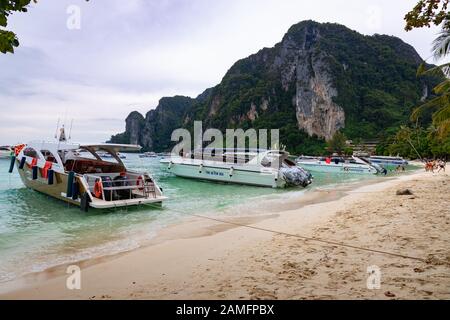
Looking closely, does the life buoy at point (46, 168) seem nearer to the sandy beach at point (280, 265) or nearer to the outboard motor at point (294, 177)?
the sandy beach at point (280, 265)

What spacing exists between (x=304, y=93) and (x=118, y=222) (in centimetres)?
12735

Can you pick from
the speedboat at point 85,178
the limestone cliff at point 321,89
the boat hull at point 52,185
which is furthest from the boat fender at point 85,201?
the limestone cliff at point 321,89

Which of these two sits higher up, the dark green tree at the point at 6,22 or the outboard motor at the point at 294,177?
the dark green tree at the point at 6,22

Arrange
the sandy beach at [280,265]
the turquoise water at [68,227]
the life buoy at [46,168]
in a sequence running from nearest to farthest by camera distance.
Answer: the sandy beach at [280,265] < the turquoise water at [68,227] < the life buoy at [46,168]

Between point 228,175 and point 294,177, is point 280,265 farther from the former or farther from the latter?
point 228,175

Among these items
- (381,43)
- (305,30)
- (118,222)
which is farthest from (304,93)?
(118,222)

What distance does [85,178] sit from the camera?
11000 millimetres

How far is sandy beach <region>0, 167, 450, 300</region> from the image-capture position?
3.85 meters

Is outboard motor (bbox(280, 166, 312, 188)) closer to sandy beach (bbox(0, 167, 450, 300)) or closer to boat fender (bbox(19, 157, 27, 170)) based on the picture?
sandy beach (bbox(0, 167, 450, 300))

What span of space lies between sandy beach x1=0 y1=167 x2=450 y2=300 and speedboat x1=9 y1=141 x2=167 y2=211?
3.88m

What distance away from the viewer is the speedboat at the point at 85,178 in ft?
35.7

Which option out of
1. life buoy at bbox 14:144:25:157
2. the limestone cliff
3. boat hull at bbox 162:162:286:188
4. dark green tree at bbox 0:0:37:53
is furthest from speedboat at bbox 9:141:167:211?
the limestone cliff

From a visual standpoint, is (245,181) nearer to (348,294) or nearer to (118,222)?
(118,222)
